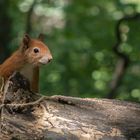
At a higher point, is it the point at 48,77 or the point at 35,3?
the point at 35,3

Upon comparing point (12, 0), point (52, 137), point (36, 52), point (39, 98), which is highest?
point (12, 0)

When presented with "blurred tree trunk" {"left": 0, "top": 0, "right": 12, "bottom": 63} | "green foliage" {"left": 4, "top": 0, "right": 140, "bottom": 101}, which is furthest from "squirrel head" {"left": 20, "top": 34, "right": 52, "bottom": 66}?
"blurred tree trunk" {"left": 0, "top": 0, "right": 12, "bottom": 63}

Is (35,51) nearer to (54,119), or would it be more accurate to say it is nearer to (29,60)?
(29,60)

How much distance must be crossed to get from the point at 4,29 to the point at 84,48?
1.04 m

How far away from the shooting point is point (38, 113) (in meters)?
2.60

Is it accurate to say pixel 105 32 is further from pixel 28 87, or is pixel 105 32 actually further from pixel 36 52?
pixel 28 87

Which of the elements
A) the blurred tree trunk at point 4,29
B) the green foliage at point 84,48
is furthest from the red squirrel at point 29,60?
the blurred tree trunk at point 4,29

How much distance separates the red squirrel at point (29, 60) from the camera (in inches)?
132

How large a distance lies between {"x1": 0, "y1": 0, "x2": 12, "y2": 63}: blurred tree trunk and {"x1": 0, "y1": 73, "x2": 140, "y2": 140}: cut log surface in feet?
11.6

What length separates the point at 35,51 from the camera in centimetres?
357

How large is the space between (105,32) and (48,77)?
1.01 meters

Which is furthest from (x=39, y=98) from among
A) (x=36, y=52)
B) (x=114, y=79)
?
(x=114, y=79)

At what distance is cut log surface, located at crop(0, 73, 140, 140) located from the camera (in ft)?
8.18

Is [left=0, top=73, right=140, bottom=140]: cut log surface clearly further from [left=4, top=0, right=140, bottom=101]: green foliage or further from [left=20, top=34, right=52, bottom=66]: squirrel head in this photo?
[left=4, top=0, right=140, bottom=101]: green foliage
